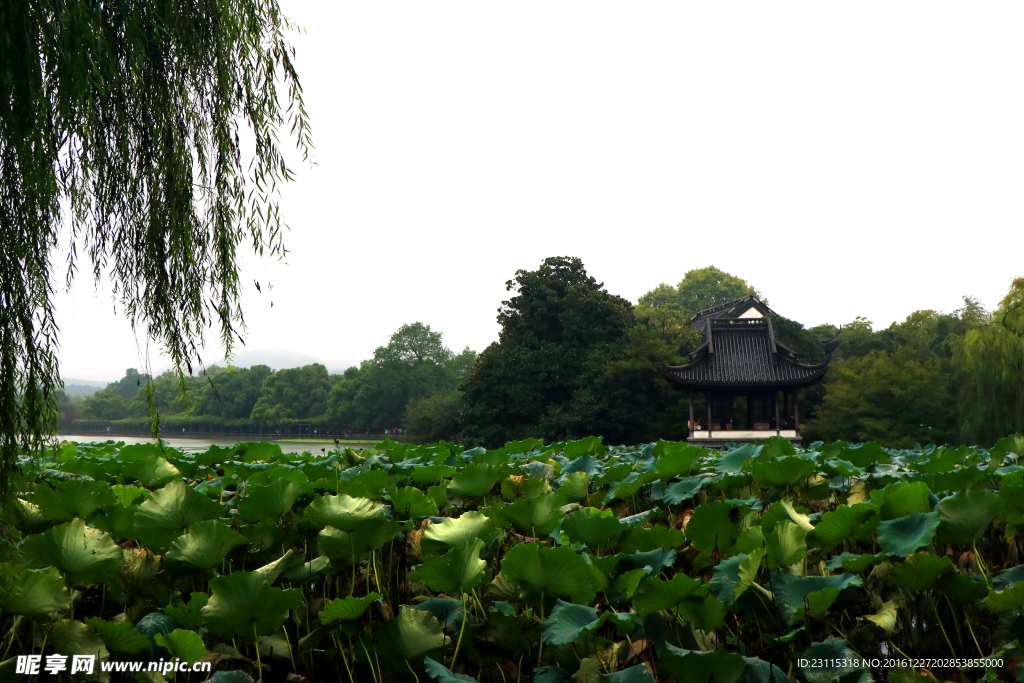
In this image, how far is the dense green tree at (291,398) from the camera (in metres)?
45.4

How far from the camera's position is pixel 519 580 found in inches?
51.0

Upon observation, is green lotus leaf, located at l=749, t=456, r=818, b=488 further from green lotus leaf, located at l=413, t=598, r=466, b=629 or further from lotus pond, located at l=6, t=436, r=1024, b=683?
green lotus leaf, located at l=413, t=598, r=466, b=629

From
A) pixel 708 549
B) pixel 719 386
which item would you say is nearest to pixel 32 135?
pixel 708 549

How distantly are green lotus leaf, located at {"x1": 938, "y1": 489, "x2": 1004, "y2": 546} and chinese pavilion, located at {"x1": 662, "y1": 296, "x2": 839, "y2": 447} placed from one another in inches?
650

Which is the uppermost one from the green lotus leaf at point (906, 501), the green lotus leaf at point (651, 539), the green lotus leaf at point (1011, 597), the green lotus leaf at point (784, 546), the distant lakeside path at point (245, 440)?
the green lotus leaf at point (906, 501)

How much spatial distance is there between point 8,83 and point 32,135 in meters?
0.13

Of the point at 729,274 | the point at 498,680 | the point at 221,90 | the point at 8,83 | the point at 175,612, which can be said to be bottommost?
the point at 498,680

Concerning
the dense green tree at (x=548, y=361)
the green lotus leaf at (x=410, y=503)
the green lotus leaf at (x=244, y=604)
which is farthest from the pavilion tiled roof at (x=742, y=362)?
the green lotus leaf at (x=244, y=604)

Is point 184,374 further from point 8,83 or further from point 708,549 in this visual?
point 708,549

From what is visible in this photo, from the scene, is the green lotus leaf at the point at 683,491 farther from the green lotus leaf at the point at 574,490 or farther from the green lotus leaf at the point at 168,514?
the green lotus leaf at the point at 168,514

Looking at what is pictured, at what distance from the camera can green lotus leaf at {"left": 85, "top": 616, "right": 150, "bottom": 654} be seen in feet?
4.06

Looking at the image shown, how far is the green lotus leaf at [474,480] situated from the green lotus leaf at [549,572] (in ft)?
2.23

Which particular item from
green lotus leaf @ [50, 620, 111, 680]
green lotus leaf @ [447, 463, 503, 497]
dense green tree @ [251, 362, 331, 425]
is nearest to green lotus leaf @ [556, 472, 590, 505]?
green lotus leaf @ [447, 463, 503, 497]

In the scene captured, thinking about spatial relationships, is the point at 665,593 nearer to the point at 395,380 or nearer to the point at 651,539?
the point at 651,539
